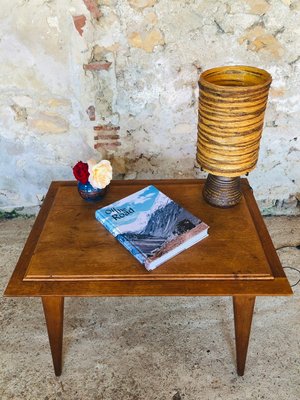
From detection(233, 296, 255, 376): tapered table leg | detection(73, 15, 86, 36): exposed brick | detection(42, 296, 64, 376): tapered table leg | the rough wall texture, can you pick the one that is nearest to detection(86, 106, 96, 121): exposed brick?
the rough wall texture

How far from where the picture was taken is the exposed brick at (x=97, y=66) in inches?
71.9

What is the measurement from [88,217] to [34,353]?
611mm

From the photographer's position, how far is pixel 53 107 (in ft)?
6.42

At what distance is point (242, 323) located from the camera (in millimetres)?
1375

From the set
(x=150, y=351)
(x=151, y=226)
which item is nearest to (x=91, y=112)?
(x=151, y=226)

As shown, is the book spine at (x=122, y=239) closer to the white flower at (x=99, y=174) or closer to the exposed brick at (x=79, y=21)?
the white flower at (x=99, y=174)

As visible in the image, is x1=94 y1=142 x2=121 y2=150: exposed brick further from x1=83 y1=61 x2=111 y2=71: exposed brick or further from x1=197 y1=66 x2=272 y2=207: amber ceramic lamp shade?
x1=197 y1=66 x2=272 y2=207: amber ceramic lamp shade

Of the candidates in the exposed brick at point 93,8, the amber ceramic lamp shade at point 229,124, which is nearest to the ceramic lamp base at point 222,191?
the amber ceramic lamp shade at point 229,124

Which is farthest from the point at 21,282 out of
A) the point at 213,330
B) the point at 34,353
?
the point at 213,330

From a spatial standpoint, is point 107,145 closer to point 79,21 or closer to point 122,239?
point 79,21

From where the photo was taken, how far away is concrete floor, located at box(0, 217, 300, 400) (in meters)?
1.46

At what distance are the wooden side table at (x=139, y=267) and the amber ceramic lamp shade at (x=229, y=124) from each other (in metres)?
0.12

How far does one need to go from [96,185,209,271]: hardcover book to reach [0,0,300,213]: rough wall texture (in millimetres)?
575

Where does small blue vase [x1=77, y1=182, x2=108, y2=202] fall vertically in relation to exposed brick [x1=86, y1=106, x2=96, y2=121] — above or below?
below
